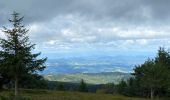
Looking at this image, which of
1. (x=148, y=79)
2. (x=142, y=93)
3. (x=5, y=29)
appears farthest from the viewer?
(x=142, y=93)

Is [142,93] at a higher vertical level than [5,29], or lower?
lower

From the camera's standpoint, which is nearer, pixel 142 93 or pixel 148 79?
pixel 148 79

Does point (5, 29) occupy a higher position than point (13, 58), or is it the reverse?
point (5, 29)

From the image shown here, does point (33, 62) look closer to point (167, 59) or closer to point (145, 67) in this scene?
point (145, 67)

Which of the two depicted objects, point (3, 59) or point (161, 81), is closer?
point (3, 59)

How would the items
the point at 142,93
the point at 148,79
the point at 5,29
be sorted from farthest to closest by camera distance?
the point at 142,93 < the point at 148,79 < the point at 5,29

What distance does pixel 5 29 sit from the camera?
51844mm

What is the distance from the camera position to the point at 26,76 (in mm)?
54469

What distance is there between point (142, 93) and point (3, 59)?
62083mm

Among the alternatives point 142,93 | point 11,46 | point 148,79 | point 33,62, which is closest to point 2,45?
point 11,46

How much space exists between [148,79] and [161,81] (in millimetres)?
3036

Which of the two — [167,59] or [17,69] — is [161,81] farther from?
[17,69]

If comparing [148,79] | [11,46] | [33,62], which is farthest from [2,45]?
[148,79]

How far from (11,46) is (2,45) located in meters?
1.23
